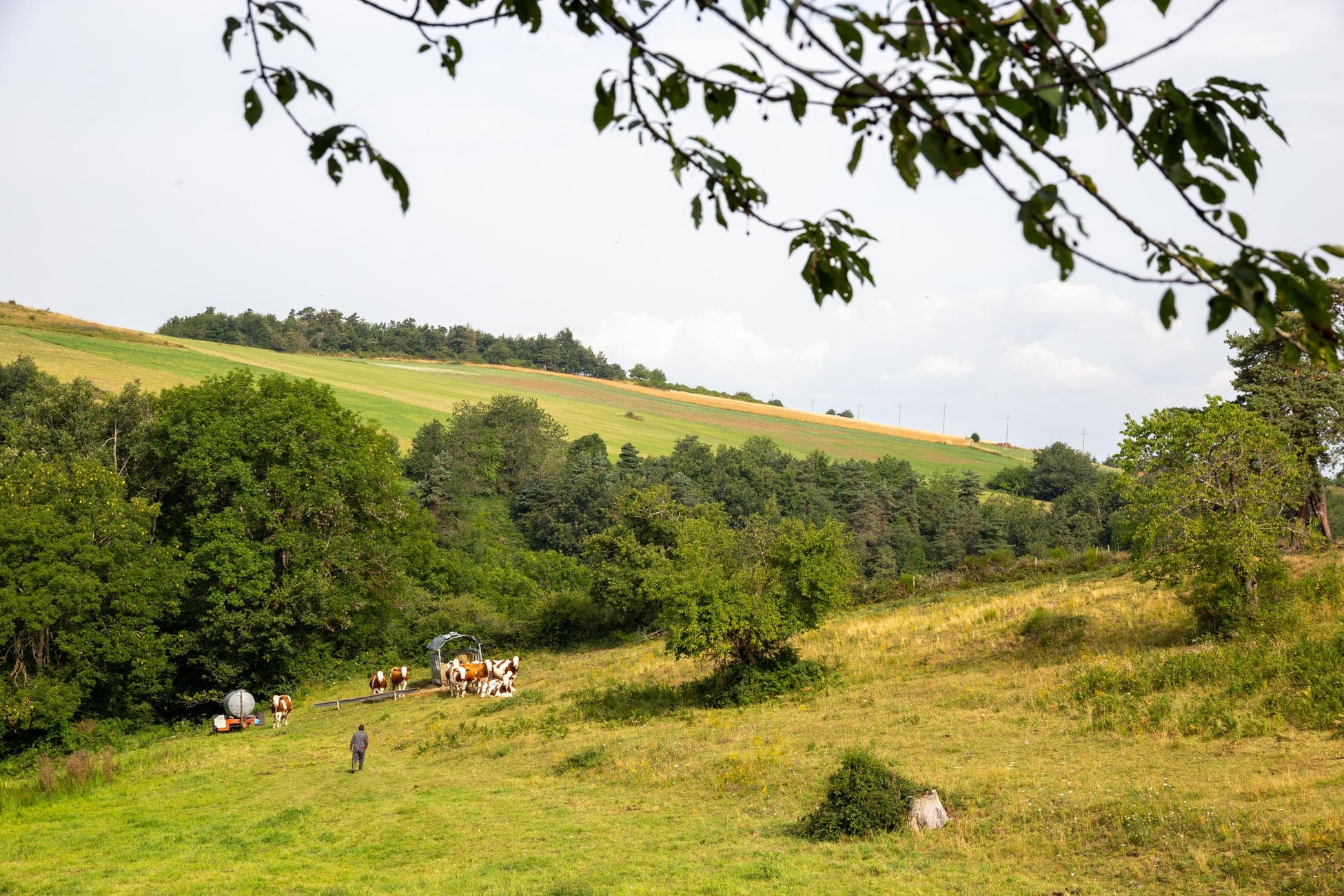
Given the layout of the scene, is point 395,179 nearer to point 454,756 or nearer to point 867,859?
point 867,859

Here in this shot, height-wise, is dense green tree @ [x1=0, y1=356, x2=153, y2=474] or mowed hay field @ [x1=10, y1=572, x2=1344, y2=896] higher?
dense green tree @ [x1=0, y1=356, x2=153, y2=474]

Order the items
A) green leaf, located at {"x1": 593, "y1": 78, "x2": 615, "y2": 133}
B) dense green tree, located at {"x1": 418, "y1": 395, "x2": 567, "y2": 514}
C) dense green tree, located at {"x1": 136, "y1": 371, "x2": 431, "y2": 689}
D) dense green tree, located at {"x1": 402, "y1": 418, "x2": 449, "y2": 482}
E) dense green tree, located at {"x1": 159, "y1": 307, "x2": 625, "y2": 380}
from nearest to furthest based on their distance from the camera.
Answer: green leaf, located at {"x1": 593, "y1": 78, "x2": 615, "y2": 133}, dense green tree, located at {"x1": 136, "y1": 371, "x2": 431, "y2": 689}, dense green tree, located at {"x1": 402, "y1": 418, "x2": 449, "y2": 482}, dense green tree, located at {"x1": 418, "y1": 395, "x2": 567, "y2": 514}, dense green tree, located at {"x1": 159, "y1": 307, "x2": 625, "y2": 380}

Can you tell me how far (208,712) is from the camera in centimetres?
3162

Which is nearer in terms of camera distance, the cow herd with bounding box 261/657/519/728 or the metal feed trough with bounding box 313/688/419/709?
the cow herd with bounding box 261/657/519/728

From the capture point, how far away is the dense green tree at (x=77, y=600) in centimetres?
2528

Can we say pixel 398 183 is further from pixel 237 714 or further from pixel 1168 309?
pixel 237 714

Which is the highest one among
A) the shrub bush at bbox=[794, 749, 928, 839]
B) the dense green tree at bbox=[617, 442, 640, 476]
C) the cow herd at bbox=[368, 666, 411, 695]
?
the dense green tree at bbox=[617, 442, 640, 476]

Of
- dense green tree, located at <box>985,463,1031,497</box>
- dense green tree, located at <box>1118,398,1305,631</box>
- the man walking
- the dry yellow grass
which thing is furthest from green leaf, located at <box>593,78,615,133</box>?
dense green tree, located at <box>985,463,1031,497</box>

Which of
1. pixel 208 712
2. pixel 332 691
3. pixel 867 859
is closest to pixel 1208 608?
pixel 867 859

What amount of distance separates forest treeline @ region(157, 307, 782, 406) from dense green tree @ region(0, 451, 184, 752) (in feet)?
275

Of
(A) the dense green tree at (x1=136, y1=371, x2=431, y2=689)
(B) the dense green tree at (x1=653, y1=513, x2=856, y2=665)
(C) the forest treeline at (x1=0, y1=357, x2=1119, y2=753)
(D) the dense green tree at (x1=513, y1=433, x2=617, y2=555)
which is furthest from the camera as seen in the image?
(D) the dense green tree at (x1=513, y1=433, x2=617, y2=555)

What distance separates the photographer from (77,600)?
1029 inches

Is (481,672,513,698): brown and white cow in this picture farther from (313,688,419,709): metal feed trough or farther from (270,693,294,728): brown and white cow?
(270,693,294,728): brown and white cow

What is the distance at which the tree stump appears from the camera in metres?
11.9
